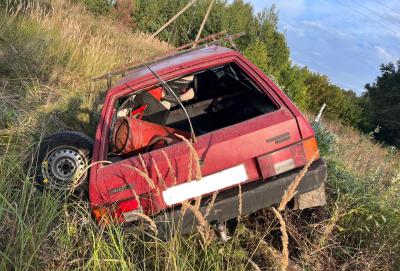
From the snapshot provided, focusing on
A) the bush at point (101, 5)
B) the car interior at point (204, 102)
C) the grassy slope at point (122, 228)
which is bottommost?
the grassy slope at point (122, 228)

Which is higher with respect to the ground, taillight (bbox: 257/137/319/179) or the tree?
taillight (bbox: 257/137/319/179)

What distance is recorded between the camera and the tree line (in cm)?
2716

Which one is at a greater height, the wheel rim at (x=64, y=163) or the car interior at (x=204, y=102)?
the car interior at (x=204, y=102)

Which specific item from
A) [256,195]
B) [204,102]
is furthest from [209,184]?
[204,102]

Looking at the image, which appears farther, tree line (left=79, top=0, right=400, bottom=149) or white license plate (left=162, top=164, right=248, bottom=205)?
tree line (left=79, top=0, right=400, bottom=149)

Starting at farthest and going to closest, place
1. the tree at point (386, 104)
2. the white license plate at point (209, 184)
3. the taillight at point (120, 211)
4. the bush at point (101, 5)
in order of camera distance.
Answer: the tree at point (386, 104) < the bush at point (101, 5) < the taillight at point (120, 211) < the white license plate at point (209, 184)

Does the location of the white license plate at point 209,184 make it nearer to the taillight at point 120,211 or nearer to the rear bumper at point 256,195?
the rear bumper at point 256,195

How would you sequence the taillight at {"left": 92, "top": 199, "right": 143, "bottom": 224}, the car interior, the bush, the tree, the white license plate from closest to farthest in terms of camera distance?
the white license plate, the taillight at {"left": 92, "top": 199, "right": 143, "bottom": 224}, the car interior, the bush, the tree

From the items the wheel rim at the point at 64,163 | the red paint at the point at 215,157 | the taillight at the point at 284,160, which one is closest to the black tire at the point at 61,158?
the wheel rim at the point at 64,163

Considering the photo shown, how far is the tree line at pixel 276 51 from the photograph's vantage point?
89.1ft

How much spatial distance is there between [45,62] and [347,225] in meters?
6.26

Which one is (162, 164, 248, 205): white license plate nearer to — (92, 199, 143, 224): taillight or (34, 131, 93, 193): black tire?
(92, 199, 143, 224): taillight

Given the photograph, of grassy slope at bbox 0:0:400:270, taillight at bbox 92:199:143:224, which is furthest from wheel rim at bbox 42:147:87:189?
taillight at bbox 92:199:143:224

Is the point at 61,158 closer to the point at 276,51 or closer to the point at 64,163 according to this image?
the point at 64,163
